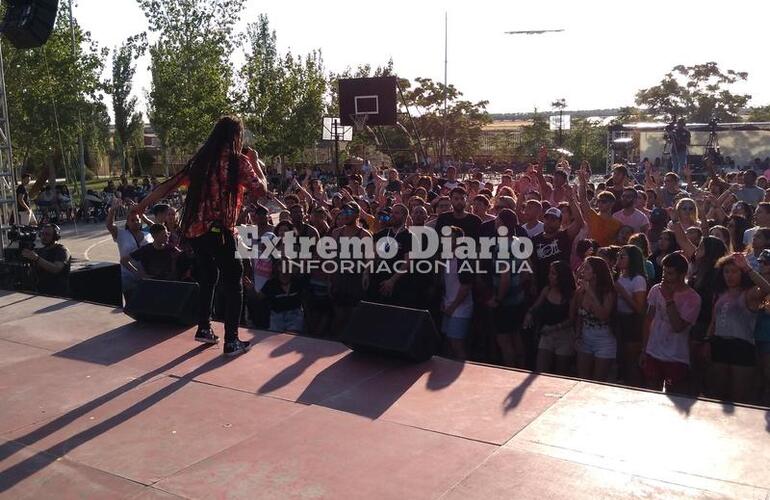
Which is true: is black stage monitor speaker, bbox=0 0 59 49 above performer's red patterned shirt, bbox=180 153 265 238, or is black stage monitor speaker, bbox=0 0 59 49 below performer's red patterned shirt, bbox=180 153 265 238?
above

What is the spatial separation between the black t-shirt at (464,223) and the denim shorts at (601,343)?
160cm

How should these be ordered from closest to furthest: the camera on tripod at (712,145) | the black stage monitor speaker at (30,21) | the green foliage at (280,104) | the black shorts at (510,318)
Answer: the black shorts at (510,318)
the black stage monitor speaker at (30,21)
the camera on tripod at (712,145)
the green foliage at (280,104)

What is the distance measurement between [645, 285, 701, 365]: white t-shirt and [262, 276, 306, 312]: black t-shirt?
11.4 feet

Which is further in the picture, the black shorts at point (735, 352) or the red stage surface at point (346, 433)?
the black shorts at point (735, 352)

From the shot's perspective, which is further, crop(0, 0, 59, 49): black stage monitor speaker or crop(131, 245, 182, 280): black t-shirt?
crop(0, 0, 59, 49): black stage monitor speaker

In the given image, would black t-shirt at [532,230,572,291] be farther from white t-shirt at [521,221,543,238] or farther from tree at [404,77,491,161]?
tree at [404,77,491,161]

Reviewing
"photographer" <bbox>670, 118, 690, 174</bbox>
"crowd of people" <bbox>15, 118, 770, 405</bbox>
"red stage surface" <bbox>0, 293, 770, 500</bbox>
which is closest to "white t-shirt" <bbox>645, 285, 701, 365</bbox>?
"crowd of people" <bbox>15, 118, 770, 405</bbox>

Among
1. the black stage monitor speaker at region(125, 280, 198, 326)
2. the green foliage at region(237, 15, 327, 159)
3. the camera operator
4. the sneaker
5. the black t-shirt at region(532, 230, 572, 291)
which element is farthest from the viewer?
the green foliage at region(237, 15, 327, 159)

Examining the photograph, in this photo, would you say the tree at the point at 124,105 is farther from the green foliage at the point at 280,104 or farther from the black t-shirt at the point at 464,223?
the black t-shirt at the point at 464,223

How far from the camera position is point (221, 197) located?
16.4 feet

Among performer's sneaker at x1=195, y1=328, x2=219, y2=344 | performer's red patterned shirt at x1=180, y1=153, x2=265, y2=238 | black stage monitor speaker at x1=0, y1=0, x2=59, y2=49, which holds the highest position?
black stage monitor speaker at x1=0, y1=0, x2=59, y2=49

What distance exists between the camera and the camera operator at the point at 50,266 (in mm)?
8188

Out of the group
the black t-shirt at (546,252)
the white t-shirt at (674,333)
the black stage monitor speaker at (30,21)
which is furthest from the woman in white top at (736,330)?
the black stage monitor speaker at (30,21)

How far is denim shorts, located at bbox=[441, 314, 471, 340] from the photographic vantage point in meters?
6.35
